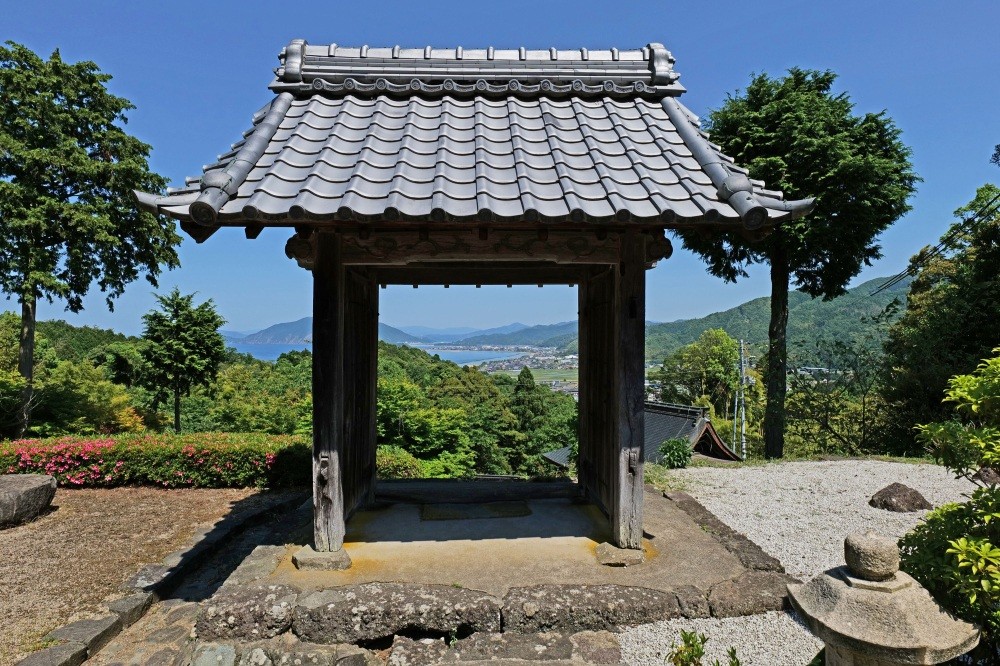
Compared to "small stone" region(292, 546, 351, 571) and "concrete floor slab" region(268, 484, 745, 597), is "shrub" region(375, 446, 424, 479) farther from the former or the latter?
"small stone" region(292, 546, 351, 571)

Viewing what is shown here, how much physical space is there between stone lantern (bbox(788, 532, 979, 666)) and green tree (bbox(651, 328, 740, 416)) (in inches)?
1315

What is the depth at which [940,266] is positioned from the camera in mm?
15438

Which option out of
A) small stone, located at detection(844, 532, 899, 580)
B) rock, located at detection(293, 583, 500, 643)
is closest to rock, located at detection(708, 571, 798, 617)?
rock, located at detection(293, 583, 500, 643)

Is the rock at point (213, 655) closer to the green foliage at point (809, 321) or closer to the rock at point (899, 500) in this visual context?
the rock at point (899, 500)

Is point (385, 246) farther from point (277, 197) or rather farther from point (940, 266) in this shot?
point (940, 266)

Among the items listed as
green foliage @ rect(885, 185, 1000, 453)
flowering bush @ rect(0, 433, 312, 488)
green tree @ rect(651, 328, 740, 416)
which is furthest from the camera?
green tree @ rect(651, 328, 740, 416)

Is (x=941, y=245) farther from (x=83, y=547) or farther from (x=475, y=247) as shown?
(x=83, y=547)

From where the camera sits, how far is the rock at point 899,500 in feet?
22.1

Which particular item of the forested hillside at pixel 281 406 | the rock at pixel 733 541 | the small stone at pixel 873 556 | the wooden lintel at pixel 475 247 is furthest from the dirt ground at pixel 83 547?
the rock at pixel 733 541

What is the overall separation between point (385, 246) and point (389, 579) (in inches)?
102

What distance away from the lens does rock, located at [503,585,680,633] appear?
3537mm

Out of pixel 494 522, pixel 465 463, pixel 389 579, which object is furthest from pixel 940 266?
pixel 389 579

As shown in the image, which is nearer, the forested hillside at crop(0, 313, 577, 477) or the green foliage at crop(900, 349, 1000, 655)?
the green foliage at crop(900, 349, 1000, 655)

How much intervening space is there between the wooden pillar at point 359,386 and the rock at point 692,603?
9.92 feet
